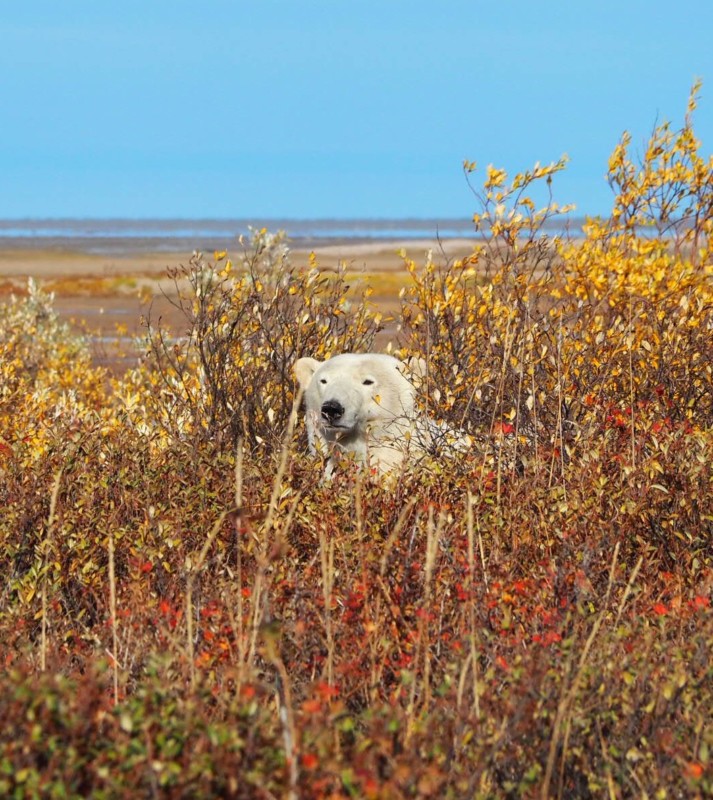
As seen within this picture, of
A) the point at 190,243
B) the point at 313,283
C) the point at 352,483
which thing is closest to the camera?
the point at 352,483

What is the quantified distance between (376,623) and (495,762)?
2.60ft

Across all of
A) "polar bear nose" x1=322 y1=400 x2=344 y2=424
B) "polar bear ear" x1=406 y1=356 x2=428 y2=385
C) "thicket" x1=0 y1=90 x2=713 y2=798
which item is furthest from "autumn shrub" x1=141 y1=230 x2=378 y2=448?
"polar bear ear" x1=406 y1=356 x2=428 y2=385

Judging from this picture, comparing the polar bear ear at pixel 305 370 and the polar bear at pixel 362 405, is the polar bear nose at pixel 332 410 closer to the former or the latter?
the polar bear at pixel 362 405

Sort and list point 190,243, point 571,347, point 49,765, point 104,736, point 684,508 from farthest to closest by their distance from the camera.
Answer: point 190,243
point 571,347
point 684,508
point 104,736
point 49,765

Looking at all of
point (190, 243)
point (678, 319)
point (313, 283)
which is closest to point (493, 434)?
point (678, 319)

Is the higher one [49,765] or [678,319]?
[678,319]

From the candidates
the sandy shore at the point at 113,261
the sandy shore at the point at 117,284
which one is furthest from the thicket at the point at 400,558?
the sandy shore at the point at 113,261

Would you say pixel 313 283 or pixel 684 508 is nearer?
pixel 684 508

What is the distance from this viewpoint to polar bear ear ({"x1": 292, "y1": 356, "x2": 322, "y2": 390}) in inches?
256

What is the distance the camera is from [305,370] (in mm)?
6543

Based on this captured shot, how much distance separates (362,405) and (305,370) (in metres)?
0.51

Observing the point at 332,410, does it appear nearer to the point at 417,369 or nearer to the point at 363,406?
the point at 363,406

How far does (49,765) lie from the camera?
257 centimetres

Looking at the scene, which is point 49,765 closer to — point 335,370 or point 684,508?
point 684,508
